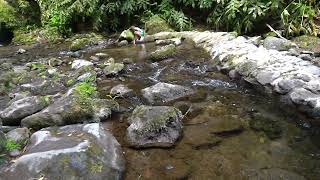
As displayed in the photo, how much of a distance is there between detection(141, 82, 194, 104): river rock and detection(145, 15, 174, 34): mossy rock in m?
4.15

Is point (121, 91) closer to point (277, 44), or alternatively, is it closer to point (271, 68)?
point (271, 68)

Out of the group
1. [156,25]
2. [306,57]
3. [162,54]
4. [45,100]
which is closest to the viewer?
[45,100]

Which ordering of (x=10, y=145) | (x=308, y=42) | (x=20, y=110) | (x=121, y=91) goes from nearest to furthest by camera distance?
(x=10, y=145) → (x=20, y=110) → (x=121, y=91) → (x=308, y=42)

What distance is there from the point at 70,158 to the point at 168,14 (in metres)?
6.72

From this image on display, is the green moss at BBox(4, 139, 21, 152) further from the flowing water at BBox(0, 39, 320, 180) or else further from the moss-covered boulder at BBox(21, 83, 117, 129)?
the flowing water at BBox(0, 39, 320, 180)

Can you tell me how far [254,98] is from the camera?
4.95m

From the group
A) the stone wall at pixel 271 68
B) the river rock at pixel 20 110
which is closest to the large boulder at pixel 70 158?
the river rock at pixel 20 110

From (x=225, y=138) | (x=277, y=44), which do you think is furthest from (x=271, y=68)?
(x=225, y=138)

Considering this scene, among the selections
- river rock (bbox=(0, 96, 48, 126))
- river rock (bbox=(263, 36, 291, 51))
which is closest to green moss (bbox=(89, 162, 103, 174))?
river rock (bbox=(0, 96, 48, 126))

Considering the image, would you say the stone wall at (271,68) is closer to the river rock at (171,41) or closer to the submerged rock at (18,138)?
the river rock at (171,41)

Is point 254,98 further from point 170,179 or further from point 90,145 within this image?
point 90,145

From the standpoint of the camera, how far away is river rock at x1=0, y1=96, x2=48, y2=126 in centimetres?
446

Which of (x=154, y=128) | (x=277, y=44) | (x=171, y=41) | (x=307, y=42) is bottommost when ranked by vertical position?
(x=171, y=41)

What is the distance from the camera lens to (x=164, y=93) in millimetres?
5066
